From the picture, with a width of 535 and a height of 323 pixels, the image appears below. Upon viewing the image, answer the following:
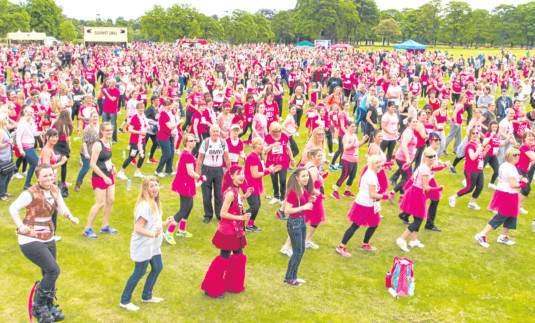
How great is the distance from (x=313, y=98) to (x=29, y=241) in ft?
44.3

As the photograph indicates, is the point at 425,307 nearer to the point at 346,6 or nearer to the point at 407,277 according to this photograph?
the point at 407,277

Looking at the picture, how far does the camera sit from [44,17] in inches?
4318

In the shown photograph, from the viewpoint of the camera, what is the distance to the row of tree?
309 ft

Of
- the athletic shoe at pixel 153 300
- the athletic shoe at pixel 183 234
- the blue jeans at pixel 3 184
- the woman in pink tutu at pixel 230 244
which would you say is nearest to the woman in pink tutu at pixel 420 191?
the woman in pink tutu at pixel 230 244

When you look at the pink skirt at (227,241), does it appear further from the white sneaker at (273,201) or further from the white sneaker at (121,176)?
the white sneaker at (121,176)

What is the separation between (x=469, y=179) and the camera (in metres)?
9.04

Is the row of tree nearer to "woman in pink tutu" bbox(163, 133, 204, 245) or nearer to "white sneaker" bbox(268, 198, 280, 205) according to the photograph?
"white sneaker" bbox(268, 198, 280, 205)

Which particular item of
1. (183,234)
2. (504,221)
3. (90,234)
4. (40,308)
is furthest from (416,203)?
(40,308)

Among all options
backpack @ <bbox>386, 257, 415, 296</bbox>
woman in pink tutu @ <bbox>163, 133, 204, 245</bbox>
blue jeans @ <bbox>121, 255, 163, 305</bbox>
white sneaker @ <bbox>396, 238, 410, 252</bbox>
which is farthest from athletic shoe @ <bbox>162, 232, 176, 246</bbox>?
white sneaker @ <bbox>396, 238, 410, 252</bbox>

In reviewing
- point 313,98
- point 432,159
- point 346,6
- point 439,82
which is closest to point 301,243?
point 432,159

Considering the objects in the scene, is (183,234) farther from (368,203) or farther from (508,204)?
(508,204)

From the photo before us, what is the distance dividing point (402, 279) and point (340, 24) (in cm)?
10144

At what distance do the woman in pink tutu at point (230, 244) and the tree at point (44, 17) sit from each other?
12166 cm

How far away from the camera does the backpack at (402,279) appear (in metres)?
6.08
